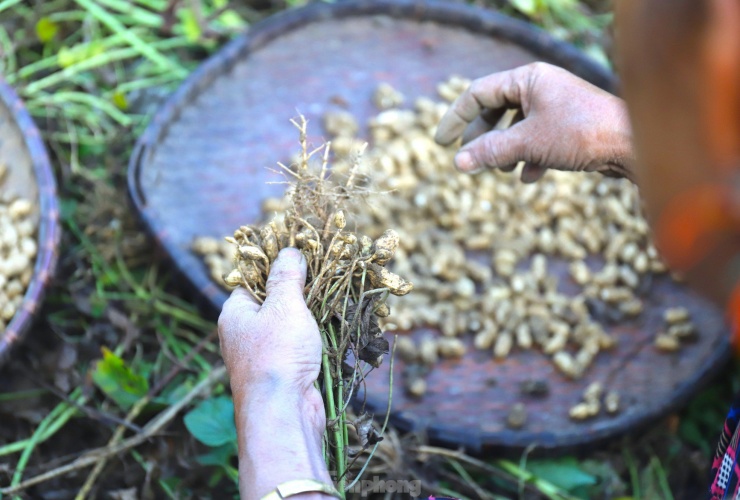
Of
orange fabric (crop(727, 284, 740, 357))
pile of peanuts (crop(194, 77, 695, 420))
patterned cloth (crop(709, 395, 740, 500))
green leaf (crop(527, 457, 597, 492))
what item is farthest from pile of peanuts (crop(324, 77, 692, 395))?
orange fabric (crop(727, 284, 740, 357))

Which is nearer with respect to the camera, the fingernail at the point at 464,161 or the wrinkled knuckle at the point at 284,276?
the wrinkled knuckle at the point at 284,276

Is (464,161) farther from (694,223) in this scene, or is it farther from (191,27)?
(191,27)

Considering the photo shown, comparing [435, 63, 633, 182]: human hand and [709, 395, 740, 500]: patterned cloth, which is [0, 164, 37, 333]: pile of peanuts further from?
[709, 395, 740, 500]: patterned cloth

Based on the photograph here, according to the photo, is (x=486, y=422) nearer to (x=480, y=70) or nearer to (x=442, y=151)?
(x=442, y=151)

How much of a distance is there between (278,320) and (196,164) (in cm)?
117

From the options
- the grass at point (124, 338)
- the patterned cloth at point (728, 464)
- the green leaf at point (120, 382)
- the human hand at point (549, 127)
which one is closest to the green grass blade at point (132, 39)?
the grass at point (124, 338)

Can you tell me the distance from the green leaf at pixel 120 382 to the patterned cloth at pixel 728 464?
4.07 ft

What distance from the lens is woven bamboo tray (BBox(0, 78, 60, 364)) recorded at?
1658 millimetres

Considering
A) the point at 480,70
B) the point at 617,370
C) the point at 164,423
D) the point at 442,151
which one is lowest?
the point at 164,423

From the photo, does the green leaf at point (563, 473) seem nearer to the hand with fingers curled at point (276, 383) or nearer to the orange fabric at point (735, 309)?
the hand with fingers curled at point (276, 383)

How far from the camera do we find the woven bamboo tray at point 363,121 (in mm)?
1866

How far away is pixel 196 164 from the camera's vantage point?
216 cm

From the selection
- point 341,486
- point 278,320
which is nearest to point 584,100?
point 278,320

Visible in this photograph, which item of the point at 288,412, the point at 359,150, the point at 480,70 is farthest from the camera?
the point at 480,70
